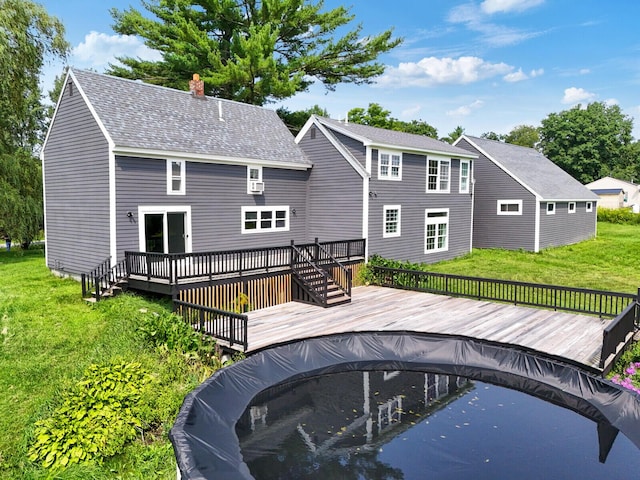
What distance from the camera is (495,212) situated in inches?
971

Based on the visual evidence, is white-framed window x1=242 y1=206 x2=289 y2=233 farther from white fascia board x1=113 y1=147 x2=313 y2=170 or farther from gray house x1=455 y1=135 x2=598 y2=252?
gray house x1=455 y1=135 x2=598 y2=252

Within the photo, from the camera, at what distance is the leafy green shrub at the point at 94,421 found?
239 inches

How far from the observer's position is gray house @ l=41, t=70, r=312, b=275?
43.2 ft

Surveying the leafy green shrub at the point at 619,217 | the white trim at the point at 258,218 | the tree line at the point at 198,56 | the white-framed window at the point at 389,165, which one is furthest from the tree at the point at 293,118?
the leafy green shrub at the point at 619,217

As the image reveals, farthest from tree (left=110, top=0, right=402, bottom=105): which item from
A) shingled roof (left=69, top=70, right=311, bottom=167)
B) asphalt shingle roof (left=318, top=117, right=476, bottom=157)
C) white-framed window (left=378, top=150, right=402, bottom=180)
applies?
white-framed window (left=378, top=150, right=402, bottom=180)

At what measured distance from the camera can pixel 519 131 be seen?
76750mm

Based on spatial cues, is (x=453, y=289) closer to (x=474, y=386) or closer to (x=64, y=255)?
(x=474, y=386)

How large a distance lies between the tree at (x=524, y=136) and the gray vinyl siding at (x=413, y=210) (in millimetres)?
58416

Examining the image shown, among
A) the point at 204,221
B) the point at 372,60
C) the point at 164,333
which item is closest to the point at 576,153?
the point at 372,60

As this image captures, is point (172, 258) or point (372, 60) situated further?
point (372, 60)

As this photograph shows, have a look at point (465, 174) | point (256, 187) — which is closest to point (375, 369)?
point (256, 187)

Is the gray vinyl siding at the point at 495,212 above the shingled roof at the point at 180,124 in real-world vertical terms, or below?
below

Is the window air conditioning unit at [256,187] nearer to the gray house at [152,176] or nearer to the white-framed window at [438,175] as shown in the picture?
the gray house at [152,176]

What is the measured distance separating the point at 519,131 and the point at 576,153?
20818 millimetres
